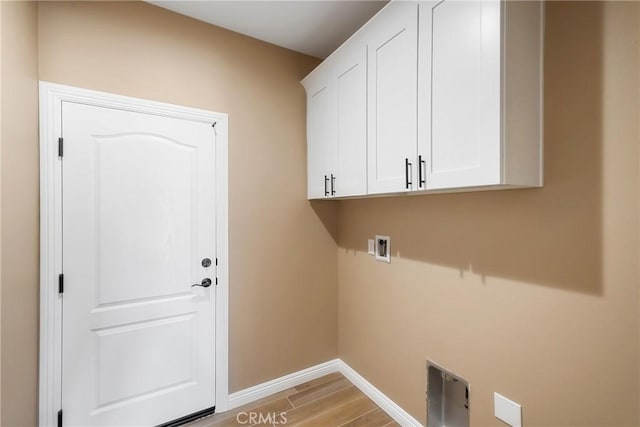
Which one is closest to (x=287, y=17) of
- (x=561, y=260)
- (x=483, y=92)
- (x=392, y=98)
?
(x=392, y=98)

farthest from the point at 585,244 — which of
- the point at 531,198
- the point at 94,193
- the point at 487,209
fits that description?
the point at 94,193

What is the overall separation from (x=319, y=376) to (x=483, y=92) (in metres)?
2.37

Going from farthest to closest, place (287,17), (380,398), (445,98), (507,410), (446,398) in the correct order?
1. (380,398)
2. (287,17)
3. (446,398)
4. (507,410)
5. (445,98)

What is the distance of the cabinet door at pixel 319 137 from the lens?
205 centimetres

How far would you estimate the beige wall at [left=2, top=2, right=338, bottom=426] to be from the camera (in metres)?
1.33

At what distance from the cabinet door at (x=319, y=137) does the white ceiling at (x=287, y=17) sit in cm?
37

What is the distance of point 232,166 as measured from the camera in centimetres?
207

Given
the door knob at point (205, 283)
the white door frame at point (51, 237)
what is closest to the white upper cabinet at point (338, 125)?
the door knob at point (205, 283)

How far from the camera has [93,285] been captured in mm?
1664

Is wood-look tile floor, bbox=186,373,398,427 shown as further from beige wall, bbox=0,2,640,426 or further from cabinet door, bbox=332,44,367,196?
cabinet door, bbox=332,44,367,196

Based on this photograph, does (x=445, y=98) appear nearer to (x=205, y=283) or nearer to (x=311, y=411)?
(x=205, y=283)

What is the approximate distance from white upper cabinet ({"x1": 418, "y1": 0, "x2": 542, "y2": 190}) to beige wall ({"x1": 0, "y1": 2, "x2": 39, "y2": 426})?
181cm

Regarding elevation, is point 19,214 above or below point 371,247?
above

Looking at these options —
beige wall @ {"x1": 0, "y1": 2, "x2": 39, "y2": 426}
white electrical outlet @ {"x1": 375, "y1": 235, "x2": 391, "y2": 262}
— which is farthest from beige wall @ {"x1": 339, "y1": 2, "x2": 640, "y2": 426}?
beige wall @ {"x1": 0, "y1": 2, "x2": 39, "y2": 426}
